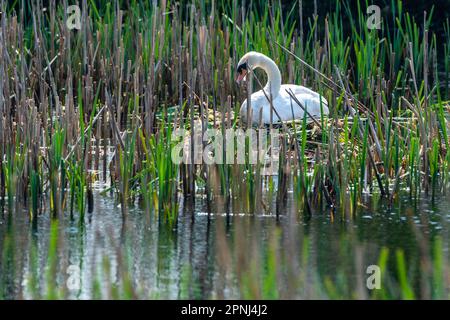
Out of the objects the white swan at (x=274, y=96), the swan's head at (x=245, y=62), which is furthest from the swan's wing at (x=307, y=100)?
the swan's head at (x=245, y=62)

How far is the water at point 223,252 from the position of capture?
5.55m

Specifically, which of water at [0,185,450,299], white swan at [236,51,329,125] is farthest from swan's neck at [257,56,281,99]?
water at [0,185,450,299]

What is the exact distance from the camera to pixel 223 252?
20.1 ft

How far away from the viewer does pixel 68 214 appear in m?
7.02

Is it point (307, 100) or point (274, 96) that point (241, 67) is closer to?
point (274, 96)

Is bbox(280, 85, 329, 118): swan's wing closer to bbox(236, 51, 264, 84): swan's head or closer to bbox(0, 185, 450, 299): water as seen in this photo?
bbox(236, 51, 264, 84): swan's head

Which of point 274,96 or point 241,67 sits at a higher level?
point 241,67

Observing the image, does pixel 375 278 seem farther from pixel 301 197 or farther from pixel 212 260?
pixel 301 197

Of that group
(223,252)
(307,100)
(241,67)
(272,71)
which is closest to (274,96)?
(272,71)

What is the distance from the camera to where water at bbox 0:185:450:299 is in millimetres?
5551

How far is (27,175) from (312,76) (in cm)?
407

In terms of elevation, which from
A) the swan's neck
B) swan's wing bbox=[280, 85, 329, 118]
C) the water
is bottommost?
the water

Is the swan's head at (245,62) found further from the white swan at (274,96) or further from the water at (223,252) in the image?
the water at (223,252)
